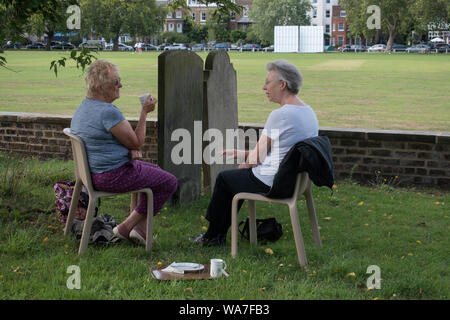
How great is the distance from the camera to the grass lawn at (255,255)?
3803 millimetres

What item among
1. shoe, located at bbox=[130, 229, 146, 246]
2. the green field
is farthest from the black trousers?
the green field

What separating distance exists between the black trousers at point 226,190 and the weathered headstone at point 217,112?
174 centimetres

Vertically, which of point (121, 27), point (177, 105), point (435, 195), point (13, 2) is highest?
point (121, 27)

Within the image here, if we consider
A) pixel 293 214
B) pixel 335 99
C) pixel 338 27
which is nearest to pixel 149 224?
pixel 293 214

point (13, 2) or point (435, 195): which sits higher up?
point (13, 2)

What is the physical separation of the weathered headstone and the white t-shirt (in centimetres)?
207

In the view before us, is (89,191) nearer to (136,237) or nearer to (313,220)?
(136,237)

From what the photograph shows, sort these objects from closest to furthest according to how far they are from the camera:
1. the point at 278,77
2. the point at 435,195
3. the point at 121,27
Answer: the point at 278,77 < the point at 435,195 < the point at 121,27

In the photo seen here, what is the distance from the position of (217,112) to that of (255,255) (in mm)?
2371
